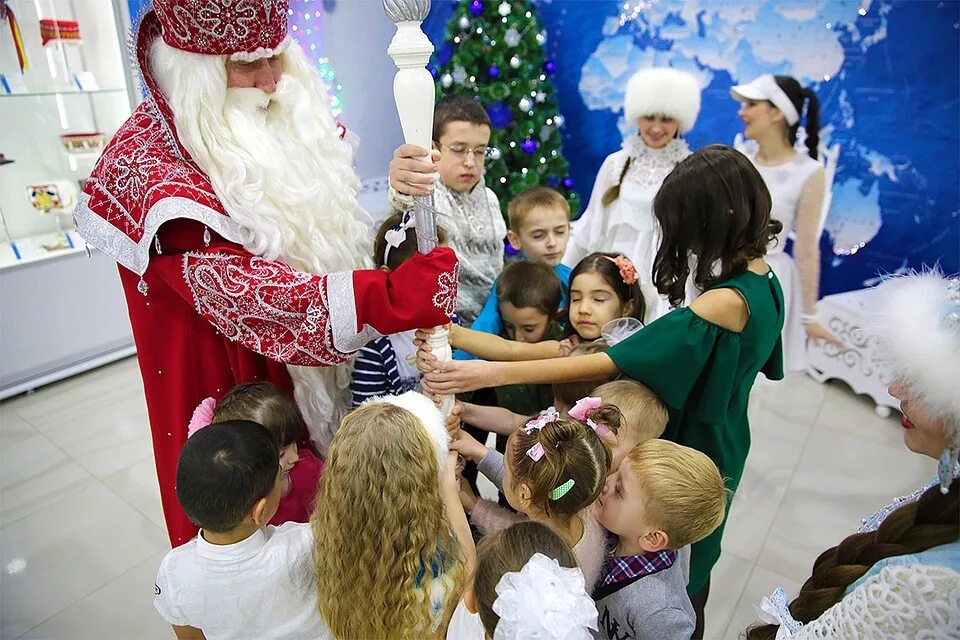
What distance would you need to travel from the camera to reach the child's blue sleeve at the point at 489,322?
7.00 feet

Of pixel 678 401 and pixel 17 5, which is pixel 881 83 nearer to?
pixel 678 401

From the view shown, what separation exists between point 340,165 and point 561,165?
11.3ft

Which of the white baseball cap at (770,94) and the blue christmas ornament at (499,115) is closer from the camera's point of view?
the white baseball cap at (770,94)

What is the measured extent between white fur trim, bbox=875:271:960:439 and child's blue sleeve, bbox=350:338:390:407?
1.15 m

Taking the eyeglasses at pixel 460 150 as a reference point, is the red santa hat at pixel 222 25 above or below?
above

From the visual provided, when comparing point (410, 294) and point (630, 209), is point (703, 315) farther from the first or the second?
point (630, 209)

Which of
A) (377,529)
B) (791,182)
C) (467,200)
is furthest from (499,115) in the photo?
(377,529)

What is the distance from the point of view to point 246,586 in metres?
1.27

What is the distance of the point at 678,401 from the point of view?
1625 millimetres

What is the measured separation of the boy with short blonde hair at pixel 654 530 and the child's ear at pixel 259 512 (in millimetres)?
734

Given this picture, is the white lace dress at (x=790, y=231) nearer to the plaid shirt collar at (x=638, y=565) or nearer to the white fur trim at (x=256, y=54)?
the plaid shirt collar at (x=638, y=565)

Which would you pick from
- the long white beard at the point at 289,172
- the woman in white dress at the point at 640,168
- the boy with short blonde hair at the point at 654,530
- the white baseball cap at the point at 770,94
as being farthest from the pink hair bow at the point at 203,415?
the white baseball cap at the point at 770,94

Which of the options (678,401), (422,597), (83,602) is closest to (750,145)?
(678,401)

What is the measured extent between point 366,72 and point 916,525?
4889mm
